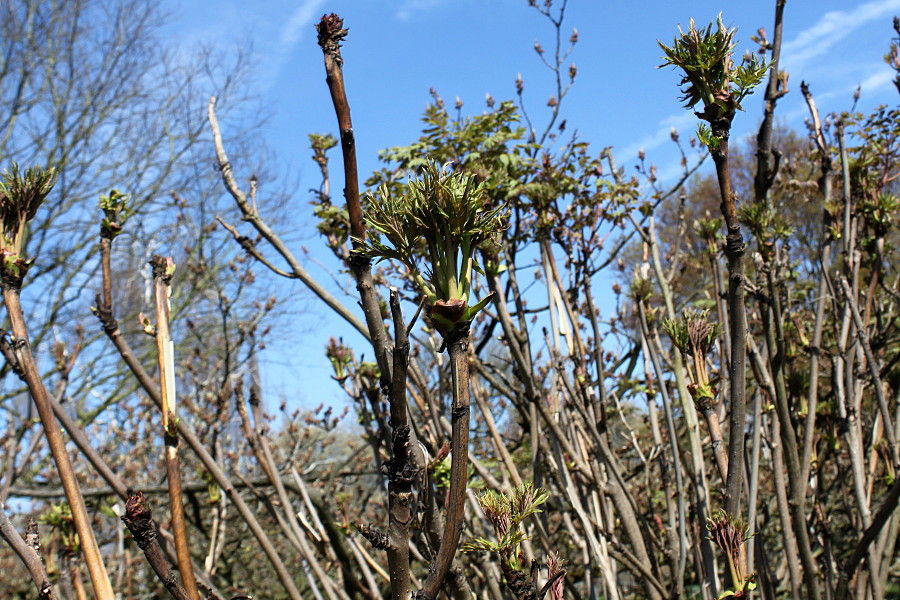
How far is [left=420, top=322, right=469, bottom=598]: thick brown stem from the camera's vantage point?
0.74 metres

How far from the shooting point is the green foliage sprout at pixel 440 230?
758 millimetres

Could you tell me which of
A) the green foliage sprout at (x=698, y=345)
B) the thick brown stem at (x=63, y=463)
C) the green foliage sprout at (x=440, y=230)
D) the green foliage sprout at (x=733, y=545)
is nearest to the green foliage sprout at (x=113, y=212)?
the thick brown stem at (x=63, y=463)

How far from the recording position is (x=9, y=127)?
419 inches

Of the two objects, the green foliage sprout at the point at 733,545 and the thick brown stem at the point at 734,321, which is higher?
the thick brown stem at the point at 734,321

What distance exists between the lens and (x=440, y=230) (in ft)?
2.58

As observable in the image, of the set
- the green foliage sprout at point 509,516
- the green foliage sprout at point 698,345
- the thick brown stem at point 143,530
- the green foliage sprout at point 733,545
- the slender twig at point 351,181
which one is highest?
the slender twig at point 351,181

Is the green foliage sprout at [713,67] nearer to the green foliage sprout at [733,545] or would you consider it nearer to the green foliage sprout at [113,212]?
the green foliage sprout at [733,545]

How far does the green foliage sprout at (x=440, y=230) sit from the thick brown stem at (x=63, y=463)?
0.62 m

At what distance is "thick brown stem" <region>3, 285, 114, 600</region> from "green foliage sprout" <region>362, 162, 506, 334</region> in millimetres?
622

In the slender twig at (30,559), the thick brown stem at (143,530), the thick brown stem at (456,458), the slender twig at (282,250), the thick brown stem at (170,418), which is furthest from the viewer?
the slender twig at (282,250)

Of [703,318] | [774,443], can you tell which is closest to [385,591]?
[774,443]

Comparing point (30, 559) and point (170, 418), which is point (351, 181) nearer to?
point (170, 418)

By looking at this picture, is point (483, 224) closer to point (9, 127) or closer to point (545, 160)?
point (545, 160)

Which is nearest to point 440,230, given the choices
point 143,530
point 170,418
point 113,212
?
point 143,530
